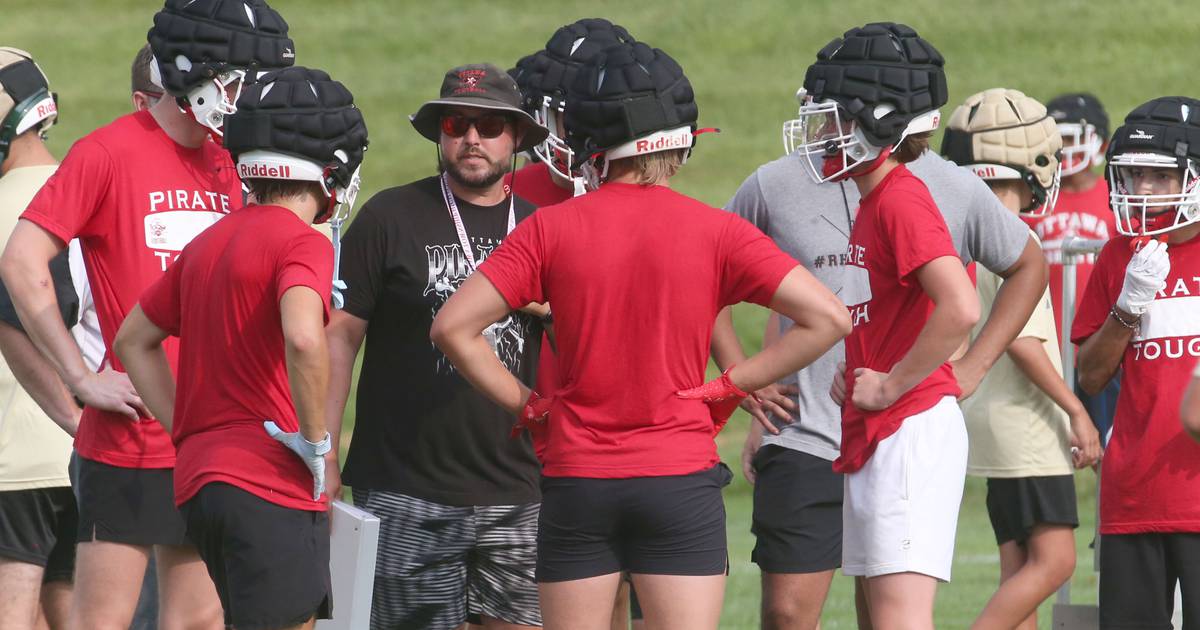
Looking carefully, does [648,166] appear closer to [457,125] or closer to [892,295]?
[892,295]

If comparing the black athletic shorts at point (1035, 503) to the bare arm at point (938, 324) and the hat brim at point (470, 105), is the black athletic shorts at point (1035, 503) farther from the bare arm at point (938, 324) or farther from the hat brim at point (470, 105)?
the hat brim at point (470, 105)

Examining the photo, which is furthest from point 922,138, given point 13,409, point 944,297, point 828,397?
point 13,409

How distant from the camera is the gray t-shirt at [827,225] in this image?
512cm

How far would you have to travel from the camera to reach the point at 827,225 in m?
5.37

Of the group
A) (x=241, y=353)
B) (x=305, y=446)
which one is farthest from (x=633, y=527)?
(x=241, y=353)

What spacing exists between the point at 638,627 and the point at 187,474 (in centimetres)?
217

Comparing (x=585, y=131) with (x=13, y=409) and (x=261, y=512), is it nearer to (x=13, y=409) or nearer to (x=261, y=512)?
(x=261, y=512)

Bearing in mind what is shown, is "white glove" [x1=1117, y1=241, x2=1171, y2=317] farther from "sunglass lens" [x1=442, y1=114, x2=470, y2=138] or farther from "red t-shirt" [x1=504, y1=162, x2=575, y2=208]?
"sunglass lens" [x1=442, y1=114, x2=470, y2=138]

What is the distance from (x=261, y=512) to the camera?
4168 millimetres

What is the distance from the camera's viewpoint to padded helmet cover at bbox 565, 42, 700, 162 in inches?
162

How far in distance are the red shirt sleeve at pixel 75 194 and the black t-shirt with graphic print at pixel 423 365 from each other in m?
0.71

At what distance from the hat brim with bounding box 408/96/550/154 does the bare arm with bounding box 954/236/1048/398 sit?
140 centimetres

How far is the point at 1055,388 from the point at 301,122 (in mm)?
2956

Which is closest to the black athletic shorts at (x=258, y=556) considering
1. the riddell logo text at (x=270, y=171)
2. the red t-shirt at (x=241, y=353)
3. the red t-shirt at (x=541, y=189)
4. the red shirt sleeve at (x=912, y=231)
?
the red t-shirt at (x=241, y=353)
